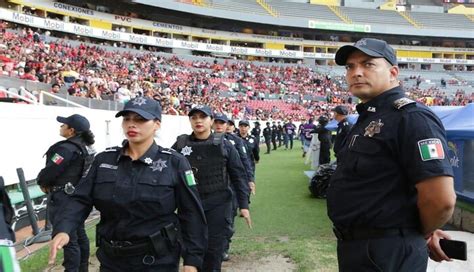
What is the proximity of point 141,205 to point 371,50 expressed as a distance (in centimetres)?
161

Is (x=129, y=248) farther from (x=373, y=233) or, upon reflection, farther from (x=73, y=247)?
(x=73, y=247)

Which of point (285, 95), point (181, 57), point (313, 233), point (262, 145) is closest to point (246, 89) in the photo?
point (285, 95)

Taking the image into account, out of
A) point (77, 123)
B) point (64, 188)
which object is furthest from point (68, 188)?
point (77, 123)

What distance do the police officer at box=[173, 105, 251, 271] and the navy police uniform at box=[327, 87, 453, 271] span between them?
252 centimetres

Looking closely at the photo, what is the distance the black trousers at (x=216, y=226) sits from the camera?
4.62 metres

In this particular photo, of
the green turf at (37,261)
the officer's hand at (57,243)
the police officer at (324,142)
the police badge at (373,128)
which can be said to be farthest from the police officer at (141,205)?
the police officer at (324,142)

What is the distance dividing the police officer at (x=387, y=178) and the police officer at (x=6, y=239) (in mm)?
1595

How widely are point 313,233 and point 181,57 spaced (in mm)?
41044

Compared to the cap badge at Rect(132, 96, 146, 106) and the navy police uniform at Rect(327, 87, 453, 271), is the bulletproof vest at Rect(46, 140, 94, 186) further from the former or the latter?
the navy police uniform at Rect(327, 87, 453, 271)

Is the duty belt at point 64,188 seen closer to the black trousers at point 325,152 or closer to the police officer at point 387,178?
the police officer at point 387,178

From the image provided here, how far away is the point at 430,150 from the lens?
86.7 inches

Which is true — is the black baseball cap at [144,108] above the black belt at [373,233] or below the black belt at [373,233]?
above

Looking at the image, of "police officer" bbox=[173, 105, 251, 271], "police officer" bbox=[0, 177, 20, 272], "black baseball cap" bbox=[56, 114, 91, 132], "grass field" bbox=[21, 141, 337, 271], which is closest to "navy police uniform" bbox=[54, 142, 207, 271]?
"police officer" bbox=[0, 177, 20, 272]

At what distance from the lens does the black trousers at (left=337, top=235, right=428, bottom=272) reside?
2305mm
